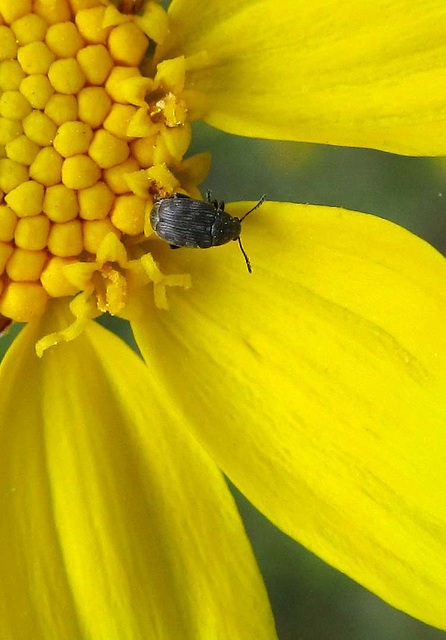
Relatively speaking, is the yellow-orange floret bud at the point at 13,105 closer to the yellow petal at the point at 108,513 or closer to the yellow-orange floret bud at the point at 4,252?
the yellow-orange floret bud at the point at 4,252

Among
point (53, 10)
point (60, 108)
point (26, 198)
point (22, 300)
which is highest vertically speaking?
point (53, 10)

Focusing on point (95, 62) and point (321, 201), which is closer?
point (95, 62)

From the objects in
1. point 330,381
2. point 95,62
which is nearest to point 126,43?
point 95,62

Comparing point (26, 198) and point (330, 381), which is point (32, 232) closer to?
point (26, 198)

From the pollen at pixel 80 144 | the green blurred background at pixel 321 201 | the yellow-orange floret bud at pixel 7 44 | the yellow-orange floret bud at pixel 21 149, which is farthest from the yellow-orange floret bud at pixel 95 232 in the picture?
the green blurred background at pixel 321 201

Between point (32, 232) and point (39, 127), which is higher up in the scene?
point (39, 127)

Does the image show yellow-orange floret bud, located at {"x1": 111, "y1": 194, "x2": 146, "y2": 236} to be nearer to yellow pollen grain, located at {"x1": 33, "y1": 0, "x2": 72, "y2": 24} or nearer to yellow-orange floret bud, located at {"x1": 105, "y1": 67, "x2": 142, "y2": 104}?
yellow-orange floret bud, located at {"x1": 105, "y1": 67, "x2": 142, "y2": 104}
